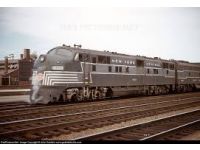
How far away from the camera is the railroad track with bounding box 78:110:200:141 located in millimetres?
7496

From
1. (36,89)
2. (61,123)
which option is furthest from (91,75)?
(61,123)

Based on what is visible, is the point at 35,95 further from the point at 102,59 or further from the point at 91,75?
the point at 102,59

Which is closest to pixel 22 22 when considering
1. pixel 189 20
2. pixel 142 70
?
pixel 189 20

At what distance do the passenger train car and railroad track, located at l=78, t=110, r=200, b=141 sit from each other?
15.0ft

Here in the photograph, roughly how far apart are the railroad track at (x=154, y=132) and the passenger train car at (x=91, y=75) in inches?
180

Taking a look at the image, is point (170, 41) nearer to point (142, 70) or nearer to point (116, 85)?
point (116, 85)

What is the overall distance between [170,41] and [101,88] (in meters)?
4.97

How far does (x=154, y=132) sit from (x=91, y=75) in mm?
5964

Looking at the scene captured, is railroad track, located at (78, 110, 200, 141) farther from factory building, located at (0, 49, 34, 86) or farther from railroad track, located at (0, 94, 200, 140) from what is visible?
factory building, located at (0, 49, 34, 86)

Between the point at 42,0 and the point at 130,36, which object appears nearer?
the point at 42,0

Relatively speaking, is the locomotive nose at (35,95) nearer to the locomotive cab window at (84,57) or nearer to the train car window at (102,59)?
the locomotive cab window at (84,57)

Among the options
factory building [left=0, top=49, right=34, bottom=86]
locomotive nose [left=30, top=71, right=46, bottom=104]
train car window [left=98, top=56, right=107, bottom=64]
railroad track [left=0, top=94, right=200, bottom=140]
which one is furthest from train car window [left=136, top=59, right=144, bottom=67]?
locomotive nose [left=30, top=71, right=46, bottom=104]

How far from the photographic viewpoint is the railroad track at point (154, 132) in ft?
24.6

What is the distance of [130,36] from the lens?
32.2 ft
